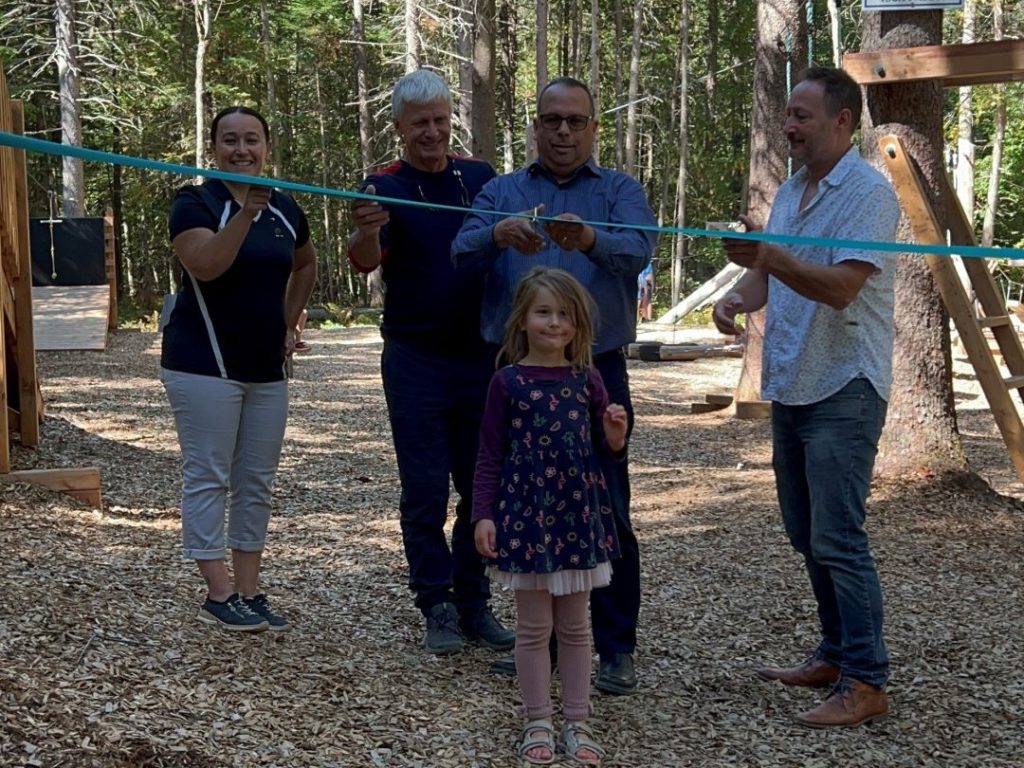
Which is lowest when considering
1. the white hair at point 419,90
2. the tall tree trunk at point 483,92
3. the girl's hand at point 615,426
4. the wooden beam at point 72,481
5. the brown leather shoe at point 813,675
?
the brown leather shoe at point 813,675

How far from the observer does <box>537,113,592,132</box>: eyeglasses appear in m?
3.69

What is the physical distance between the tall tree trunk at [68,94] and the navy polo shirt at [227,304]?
21.3 meters

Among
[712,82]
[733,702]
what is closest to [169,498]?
[733,702]

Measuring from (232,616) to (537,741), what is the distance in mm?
1307

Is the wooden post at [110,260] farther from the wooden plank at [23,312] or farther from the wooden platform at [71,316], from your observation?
the wooden plank at [23,312]

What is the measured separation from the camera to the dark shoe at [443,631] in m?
4.17

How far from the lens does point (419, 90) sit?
13.0 feet

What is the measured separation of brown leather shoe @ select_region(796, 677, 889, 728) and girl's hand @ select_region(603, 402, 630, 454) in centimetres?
106

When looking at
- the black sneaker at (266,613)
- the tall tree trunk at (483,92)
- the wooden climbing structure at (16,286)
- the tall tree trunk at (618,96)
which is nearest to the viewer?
the black sneaker at (266,613)

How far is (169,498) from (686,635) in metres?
3.47

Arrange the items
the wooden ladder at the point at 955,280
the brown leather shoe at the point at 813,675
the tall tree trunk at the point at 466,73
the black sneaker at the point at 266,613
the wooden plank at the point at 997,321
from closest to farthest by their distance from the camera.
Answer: the brown leather shoe at the point at 813,675 < the black sneaker at the point at 266,613 < the wooden ladder at the point at 955,280 < the wooden plank at the point at 997,321 < the tall tree trunk at the point at 466,73

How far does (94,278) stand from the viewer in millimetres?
20453

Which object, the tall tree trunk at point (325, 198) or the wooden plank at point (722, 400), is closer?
the wooden plank at point (722, 400)

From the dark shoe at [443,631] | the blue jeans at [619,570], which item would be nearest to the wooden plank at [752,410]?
the dark shoe at [443,631]
